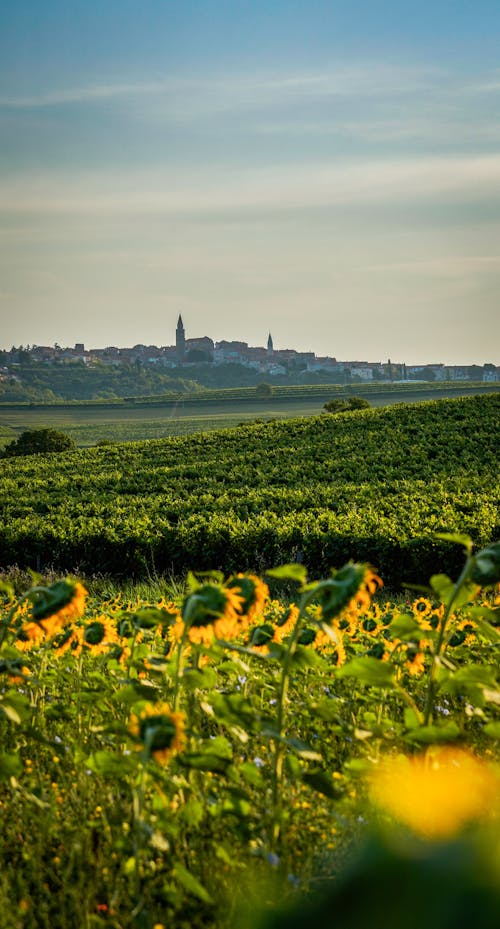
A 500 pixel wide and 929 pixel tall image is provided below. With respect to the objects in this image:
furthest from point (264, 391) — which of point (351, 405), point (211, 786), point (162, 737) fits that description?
point (162, 737)

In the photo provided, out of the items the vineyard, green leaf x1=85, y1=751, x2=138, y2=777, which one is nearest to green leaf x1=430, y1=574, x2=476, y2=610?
green leaf x1=85, y1=751, x2=138, y2=777

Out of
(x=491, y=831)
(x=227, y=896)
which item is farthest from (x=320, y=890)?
(x=491, y=831)

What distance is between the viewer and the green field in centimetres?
6106

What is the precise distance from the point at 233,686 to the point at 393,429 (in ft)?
57.3

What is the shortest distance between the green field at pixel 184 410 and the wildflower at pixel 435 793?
52407mm

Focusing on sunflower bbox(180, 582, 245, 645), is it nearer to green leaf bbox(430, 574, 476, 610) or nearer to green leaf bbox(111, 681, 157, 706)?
green leaf bbox(111, 681, 157, 706)

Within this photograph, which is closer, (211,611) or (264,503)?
(211,611)

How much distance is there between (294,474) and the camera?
14.5 metres

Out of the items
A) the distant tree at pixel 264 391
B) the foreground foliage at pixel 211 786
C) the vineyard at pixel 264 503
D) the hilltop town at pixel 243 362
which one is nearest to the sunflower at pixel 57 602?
the foreground foliage at pixel 211 786

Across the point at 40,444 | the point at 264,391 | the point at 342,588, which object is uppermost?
the point at 264,391

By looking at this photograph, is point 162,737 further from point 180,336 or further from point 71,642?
point 180,336

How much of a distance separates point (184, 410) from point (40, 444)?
156 ft

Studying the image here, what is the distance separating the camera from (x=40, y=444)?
2961cm

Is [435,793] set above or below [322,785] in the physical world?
above
